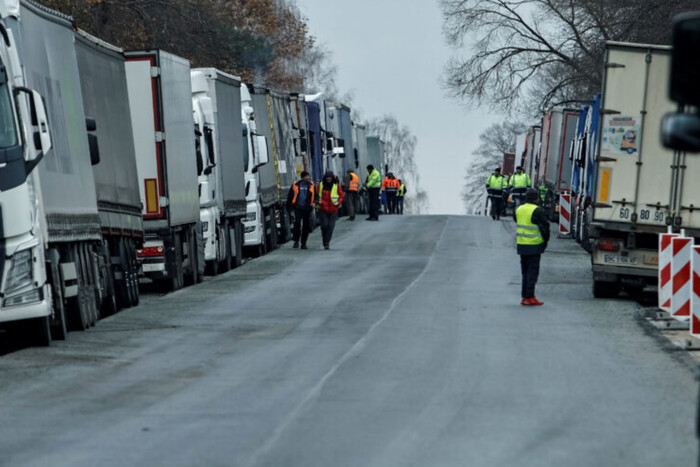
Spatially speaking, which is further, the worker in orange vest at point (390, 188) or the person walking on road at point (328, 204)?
the worker in orange vest at point (390, 188)

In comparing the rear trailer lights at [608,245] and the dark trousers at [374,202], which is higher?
the rear trailer lights at [608,245]

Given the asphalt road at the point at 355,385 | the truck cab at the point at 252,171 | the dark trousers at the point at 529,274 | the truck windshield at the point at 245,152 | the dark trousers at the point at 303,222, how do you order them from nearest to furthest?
the asphalt road at the point at 355,385 < the dark trousers at the point at 529,274 < the truck windshield at the point at 245,152 < the truck cab at the point at 252,171 < the dark trousers at the point at 303,222

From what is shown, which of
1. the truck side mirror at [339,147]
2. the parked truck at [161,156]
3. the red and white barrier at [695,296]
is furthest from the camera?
the truck side mirror at [339,147]

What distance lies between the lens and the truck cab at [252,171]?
31750mm

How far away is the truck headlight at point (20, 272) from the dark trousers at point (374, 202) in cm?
3459

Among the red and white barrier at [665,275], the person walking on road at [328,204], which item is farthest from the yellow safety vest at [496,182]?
the red and white barrier at [665,275]

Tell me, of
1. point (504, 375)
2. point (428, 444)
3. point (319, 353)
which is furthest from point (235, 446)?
point (319, 353)

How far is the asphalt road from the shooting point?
346 inches

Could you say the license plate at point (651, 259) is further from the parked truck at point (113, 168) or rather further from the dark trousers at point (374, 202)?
the dark trousers at point (374, 202)

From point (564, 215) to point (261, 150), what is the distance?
11.8 meters

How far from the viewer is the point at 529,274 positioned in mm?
20156

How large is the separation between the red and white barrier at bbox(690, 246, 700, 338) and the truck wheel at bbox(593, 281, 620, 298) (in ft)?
17.2

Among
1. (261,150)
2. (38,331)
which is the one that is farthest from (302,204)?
(38,331)

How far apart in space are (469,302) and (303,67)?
84784 millimetres
